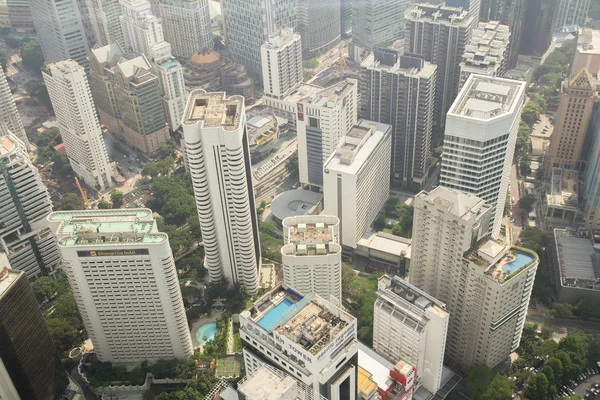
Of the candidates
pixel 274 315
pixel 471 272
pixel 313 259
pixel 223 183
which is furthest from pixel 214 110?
pixel 471 272

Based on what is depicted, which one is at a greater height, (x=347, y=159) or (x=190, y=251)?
(x=347, y=159)

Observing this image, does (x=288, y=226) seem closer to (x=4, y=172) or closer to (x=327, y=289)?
(x=327, y=289)

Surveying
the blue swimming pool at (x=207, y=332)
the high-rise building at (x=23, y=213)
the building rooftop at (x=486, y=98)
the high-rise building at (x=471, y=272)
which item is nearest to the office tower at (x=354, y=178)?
the building rooftop at (x=486, y=98)

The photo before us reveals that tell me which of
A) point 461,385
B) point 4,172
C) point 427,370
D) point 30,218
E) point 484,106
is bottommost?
point 461,385

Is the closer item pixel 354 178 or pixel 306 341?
pixel 306 341

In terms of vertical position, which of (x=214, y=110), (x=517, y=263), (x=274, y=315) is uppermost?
(x=214, y=110)

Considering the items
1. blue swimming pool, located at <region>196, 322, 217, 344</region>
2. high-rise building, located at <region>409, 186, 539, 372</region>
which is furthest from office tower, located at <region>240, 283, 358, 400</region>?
blue swimming pool, located at <region>196, 322, 217, 344</region>

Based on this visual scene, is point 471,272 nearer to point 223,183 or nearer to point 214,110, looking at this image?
point 223,183

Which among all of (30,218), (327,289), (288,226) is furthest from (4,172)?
(327,289)
